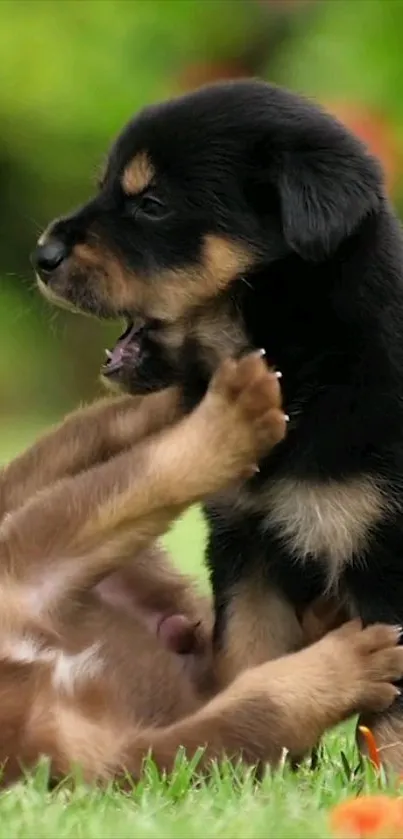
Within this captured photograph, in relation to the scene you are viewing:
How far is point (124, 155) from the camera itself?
8.40 feet

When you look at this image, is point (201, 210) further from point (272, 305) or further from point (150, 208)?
point (272, 305)

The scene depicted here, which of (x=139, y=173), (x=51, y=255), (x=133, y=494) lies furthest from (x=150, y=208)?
(x=133, y=494)

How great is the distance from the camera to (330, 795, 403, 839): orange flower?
65.6 inches

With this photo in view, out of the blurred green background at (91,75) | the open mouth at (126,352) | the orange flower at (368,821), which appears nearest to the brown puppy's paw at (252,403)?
the open mouth at (126,352)

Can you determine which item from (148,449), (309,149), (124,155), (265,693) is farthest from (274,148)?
(265,693)

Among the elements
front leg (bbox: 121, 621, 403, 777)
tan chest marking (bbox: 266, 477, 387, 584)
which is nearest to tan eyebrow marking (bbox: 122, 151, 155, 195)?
tan chest marking (bbox: 266, 477, 387, 584)

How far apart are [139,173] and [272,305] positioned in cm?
32

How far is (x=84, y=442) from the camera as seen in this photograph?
256cm

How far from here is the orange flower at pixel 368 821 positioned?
167 cm

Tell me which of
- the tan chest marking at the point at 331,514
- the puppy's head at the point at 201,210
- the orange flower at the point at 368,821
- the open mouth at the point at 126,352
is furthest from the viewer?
the open mouth at the point at 126,352

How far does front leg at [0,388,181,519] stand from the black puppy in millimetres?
51

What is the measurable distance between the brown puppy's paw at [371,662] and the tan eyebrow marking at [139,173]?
82cm

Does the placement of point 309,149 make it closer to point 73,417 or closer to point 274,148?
point 274,148

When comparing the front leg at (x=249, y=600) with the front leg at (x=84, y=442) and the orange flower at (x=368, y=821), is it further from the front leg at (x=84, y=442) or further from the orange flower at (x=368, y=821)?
the orange flower at (x=368, y=821)
